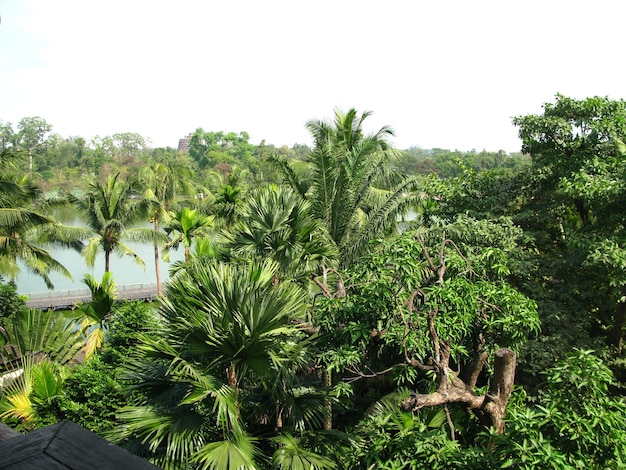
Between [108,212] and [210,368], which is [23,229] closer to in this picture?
[108,212]

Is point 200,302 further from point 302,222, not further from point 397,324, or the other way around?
point 302,222

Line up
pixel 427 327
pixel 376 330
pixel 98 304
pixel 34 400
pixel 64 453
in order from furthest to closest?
1. pixel 98 304
2. pixel 34 400
3. pixel 376 330
4. pixel 427 327
5. pixel 64 453

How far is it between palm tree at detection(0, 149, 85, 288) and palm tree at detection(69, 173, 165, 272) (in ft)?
2.27

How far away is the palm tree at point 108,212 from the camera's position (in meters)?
18.7

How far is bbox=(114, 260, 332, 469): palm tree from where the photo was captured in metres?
4.56

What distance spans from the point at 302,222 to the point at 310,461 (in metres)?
4.41

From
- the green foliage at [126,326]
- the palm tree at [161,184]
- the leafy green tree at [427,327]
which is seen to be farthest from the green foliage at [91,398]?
the palm tree at [161,184]

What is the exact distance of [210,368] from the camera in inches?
191

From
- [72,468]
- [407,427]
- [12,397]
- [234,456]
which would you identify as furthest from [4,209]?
[72,468]

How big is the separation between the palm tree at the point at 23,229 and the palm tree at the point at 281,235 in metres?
7.26

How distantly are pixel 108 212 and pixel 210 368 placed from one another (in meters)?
15.7

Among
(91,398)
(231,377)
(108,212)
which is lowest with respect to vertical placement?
(91,398)

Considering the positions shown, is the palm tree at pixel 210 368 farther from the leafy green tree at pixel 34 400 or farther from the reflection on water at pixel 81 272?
the reflection on water at pixel 81 272

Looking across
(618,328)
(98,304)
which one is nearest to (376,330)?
(618,328)
